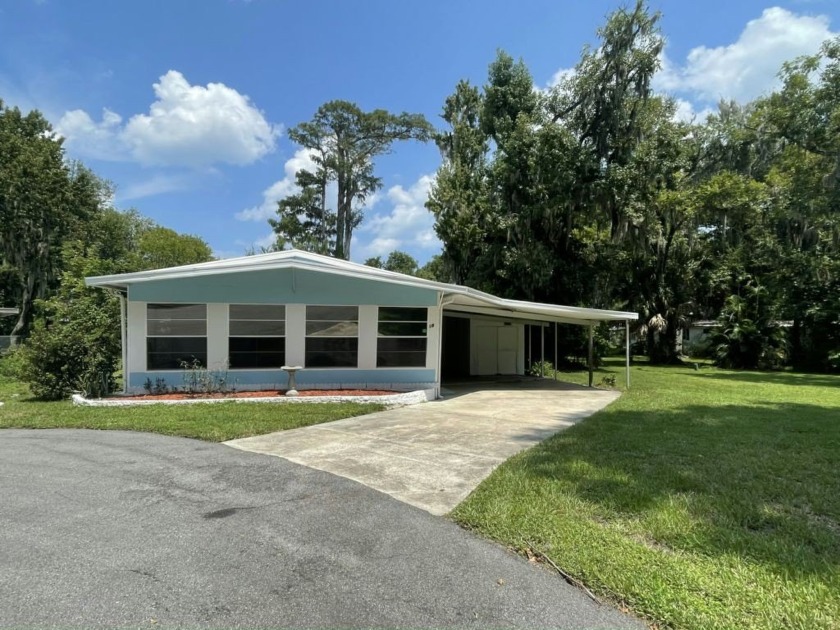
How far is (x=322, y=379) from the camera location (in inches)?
455

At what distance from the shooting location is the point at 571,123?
810 inches

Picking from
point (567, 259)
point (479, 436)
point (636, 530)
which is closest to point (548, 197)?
point (567, 259)

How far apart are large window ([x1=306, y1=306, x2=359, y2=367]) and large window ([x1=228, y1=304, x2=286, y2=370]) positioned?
2.07 feet

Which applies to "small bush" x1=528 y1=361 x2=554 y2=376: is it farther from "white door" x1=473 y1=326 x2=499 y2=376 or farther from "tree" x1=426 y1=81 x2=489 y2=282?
"tree" x1=426 y1=81 x2=489 y2=282

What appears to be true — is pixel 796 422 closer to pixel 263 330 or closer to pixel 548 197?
pixel 263 330

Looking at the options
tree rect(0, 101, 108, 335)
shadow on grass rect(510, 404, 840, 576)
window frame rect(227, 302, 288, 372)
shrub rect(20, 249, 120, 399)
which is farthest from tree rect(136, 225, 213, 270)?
shadow on grass rect(510, 404, 840, 576)

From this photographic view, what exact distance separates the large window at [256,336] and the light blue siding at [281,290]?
0.23 metres

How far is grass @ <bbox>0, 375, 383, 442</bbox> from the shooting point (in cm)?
730

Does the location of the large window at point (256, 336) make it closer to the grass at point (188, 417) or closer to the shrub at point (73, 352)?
the grass at point (188, 417)

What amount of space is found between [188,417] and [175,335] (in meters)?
3.40

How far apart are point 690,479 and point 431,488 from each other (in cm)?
254

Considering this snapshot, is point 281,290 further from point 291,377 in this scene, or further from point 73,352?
point 73,352

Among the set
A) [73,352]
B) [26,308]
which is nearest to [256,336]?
[73,352]

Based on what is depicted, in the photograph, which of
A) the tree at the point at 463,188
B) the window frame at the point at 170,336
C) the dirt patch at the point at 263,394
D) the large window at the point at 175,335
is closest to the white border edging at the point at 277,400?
the dirt patch at the point at 263,394
